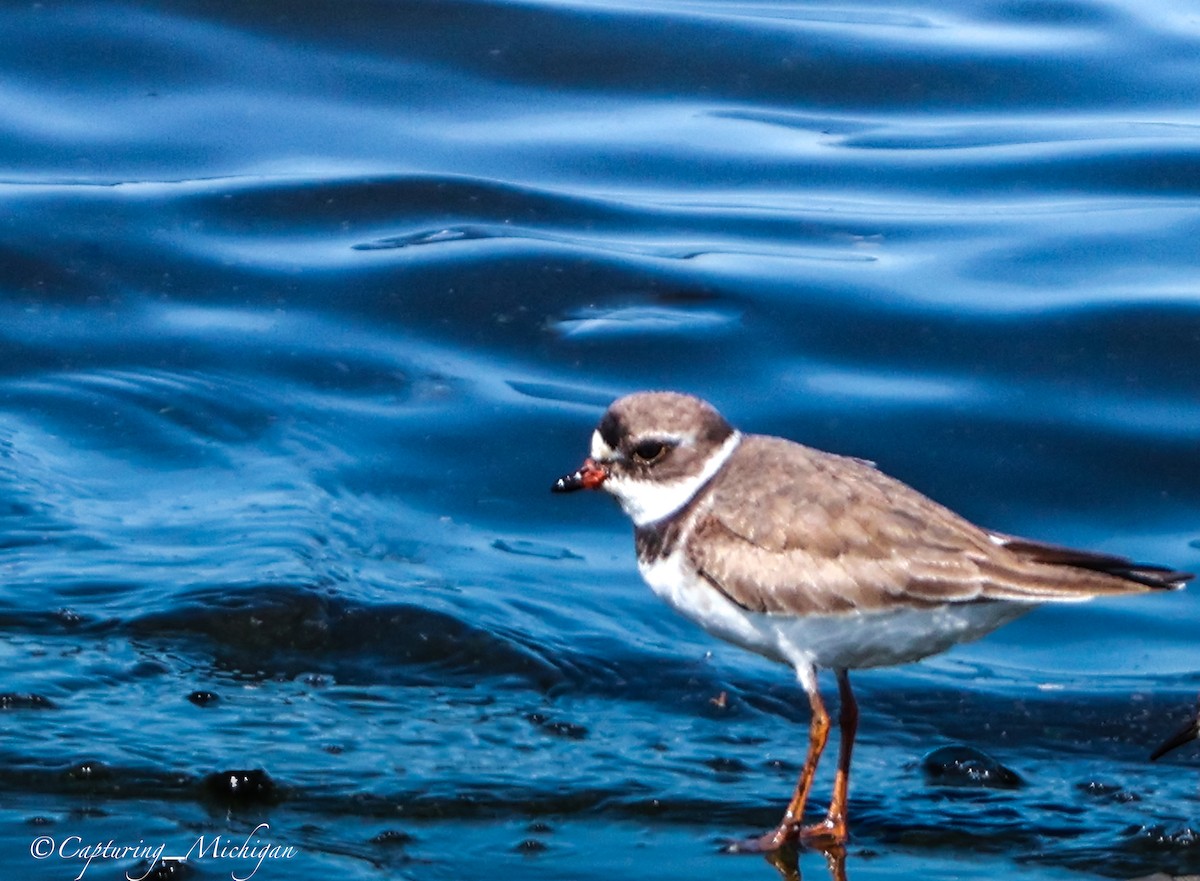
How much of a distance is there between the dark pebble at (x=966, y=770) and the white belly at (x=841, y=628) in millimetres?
518

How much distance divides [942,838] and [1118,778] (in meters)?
0.85

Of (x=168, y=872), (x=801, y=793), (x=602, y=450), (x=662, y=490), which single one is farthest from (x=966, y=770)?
(x=168, y=872)

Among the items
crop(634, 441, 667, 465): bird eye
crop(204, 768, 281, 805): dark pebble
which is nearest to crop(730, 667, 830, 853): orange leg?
crop(634, 441, 667, 465): bird eye

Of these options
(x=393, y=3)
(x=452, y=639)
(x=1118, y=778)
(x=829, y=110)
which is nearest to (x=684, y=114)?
(x=829, y=110)

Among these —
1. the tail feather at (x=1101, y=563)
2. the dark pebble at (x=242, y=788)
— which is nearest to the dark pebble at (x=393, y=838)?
the dark pebble at (x=242, y=788)

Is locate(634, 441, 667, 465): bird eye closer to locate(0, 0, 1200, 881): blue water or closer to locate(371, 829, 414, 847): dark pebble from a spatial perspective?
locate(0, 0, 1200, 881): blue water

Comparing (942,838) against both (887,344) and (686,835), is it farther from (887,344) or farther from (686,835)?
(887,344)

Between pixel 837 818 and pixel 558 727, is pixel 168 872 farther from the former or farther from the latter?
pixel 837 818

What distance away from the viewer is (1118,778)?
5.93 meters

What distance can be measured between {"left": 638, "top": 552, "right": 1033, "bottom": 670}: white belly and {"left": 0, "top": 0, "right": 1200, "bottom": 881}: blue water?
52cm

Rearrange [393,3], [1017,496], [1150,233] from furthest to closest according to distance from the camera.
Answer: [393,3]
[1150,233]
[1017,496]

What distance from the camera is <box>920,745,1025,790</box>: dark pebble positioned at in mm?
5801

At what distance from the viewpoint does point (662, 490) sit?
577 centimetres

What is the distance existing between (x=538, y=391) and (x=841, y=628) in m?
3.85
